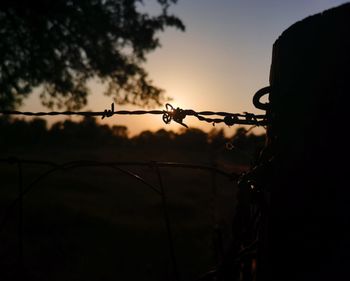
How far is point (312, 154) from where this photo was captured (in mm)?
1026

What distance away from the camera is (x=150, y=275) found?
639cm

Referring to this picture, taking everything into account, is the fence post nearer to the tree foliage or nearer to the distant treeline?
the tree foliage

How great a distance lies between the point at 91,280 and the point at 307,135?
573 centimetres

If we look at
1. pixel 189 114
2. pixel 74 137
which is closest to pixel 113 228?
pixel 189 114

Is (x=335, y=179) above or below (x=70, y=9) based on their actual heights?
below

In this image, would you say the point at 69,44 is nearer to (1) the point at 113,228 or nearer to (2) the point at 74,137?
(1) the point at 113,228

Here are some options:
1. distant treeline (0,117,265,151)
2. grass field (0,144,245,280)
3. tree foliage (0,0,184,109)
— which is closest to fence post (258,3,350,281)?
grass field (0,144,245,280)

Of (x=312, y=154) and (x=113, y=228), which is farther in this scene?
(x=113, y=228)

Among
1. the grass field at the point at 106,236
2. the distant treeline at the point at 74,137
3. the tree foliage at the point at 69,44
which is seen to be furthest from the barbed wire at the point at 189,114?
the distant treeline at the point at 74,137

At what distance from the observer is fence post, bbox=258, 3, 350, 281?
100 centimetres

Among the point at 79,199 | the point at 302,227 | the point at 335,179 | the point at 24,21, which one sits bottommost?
the point at 79,199

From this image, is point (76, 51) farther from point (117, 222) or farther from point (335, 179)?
point (335, 179)

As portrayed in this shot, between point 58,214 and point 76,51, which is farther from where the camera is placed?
point 76,51

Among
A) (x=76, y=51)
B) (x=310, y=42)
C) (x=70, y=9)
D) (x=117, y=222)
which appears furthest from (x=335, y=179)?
(x=76, y=51)
